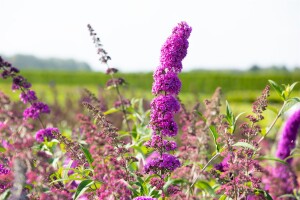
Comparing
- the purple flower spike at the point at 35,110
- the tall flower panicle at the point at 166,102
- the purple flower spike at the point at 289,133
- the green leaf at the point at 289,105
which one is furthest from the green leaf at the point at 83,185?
the purple flower spike at the point at 289,133

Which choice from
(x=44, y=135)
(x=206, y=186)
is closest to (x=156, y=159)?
(x=206, y=186)

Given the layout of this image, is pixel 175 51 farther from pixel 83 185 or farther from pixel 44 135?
pixel 44 135

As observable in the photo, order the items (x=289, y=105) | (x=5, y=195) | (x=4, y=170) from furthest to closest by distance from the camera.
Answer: (x=289, y=105) → (x=4, y=170) → (x=5, y=195)

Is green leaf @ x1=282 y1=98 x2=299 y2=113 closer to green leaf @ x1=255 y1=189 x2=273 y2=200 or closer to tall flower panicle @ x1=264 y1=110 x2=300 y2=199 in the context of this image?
tall flower panicle @ x1=264 y1=110 x2=300 y2=199

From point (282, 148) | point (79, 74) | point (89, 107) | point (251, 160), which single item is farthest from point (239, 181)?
point (79, 74)

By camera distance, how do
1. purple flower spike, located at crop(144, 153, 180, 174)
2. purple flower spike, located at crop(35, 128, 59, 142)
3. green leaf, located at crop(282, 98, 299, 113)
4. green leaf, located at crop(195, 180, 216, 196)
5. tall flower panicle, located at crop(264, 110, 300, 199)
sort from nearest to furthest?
green leaf, located at crop(195, 180, 216, 196), purple flower spike, located at crop(144, 153, 180, 174), green leaf, located at crop(282, 98, 299, 113), tall flower panicle, located at crop(264, 110, 300, 199), purple flower spike, located at crop(35, 128, 59, 142)

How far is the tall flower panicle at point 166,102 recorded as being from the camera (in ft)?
8.71

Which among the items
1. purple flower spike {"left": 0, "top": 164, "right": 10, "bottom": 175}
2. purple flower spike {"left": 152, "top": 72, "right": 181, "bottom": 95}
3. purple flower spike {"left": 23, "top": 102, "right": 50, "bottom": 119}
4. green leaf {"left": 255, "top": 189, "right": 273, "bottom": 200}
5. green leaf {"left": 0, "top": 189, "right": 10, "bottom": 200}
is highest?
purple flower spike {"left": 152, "top": 72, "right": 181, "bottom": 95}

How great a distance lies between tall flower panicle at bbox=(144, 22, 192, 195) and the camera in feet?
8.71

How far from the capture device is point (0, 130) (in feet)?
7.22

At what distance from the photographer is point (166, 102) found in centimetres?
264

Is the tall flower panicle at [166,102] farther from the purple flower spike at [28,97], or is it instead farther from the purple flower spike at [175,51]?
the purple flower spike at [28,97]

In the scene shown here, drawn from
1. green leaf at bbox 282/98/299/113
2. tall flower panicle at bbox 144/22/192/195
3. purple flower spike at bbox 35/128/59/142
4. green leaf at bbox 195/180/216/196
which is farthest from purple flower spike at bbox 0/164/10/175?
green leaf at bbox 282/98/299/113

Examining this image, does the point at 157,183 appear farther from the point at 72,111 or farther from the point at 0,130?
the point at 72,111
